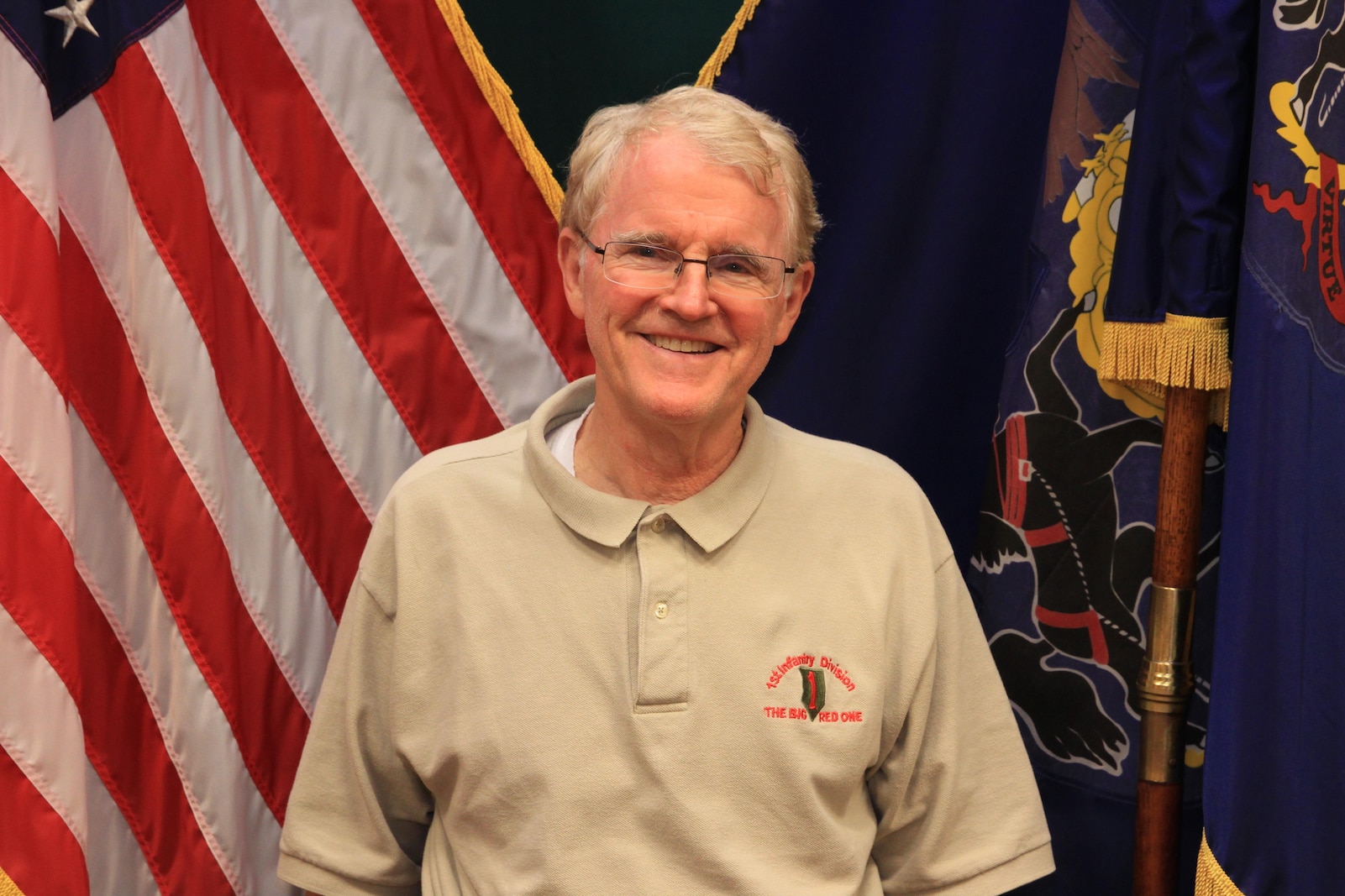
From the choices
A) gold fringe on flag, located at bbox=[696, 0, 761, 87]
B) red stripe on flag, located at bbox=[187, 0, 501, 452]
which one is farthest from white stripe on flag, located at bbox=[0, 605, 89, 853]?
gold fringe on flag, located at bbox=[696, 0, 761, 87]

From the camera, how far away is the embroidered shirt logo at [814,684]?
4.97 feet

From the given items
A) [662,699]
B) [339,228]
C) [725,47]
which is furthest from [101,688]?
[725,47]

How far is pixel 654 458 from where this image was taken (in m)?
1.58

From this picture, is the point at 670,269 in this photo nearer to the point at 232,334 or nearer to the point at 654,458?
the point at 654,458

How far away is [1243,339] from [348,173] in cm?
128

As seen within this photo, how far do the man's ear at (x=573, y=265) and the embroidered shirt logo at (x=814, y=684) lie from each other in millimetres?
494

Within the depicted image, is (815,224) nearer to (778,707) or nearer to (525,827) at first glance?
(778,707)

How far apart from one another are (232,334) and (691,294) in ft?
2.66

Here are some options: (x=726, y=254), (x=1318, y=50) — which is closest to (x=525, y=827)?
(x=726, y=254)

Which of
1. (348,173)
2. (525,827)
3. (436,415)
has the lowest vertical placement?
(525,827)

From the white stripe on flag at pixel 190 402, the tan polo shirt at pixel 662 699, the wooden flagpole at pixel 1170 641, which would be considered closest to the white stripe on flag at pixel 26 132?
the white stripe on flag at pixel 190 402

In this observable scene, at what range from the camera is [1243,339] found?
1.56 meters

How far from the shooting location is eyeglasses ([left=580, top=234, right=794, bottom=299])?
1.47m

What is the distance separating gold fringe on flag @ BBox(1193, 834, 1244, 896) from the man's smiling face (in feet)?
2.65
